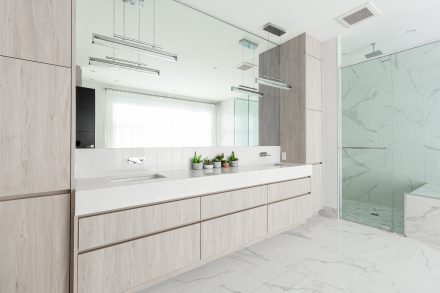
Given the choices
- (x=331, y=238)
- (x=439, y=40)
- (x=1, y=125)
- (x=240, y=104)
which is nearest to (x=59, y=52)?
(x=1, y=125)

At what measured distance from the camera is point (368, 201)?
3428 mm

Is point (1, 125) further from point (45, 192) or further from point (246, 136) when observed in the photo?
point (246, 136)

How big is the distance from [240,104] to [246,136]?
44 centimetres

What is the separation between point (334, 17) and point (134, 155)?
2906 millimetres

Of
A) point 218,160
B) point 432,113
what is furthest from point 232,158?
point 432,113

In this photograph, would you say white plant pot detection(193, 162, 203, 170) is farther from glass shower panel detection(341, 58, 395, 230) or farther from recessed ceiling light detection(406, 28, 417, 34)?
recessed ceiling light detection(406, 28, 417, 34)

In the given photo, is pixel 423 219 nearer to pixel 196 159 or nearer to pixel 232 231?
pixel 232 231

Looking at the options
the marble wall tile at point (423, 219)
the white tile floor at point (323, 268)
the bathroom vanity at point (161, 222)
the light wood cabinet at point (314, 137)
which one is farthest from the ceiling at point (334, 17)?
the white tile floor at point (323, 268)

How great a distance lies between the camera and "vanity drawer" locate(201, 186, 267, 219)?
188 centimetres

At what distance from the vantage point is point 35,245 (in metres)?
1.29

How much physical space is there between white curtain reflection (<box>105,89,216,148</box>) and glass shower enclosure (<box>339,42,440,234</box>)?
7.38 ft

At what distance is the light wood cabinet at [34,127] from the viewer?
1212mm

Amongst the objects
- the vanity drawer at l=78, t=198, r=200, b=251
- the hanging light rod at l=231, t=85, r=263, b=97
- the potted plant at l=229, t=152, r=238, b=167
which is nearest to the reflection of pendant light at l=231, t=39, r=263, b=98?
the hanging light rod at l=231, t=85, r=263, b=97

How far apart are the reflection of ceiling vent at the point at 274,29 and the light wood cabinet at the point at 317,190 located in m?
2.00
